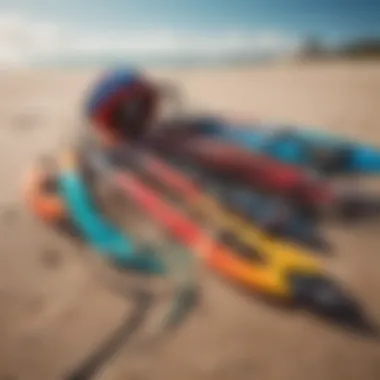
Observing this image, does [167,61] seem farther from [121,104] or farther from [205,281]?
[205,281]

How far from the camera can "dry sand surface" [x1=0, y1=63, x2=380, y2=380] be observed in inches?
25.1

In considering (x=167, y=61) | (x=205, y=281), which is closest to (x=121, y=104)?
(x=167, y=61)

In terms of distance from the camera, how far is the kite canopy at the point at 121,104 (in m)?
0.78

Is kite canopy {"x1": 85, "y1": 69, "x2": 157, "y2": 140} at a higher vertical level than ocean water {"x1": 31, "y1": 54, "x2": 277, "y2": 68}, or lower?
lower

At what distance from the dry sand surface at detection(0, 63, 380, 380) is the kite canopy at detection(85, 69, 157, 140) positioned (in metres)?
0.02

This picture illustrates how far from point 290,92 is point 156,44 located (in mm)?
152

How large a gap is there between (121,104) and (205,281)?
22 centimetres

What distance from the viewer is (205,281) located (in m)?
0.68

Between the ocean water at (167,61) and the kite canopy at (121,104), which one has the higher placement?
the ocean water at (167,61)

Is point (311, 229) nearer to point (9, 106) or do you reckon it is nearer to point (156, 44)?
point (156, 44)

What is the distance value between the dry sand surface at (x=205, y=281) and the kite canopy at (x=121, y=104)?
0.02 m

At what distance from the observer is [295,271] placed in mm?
653

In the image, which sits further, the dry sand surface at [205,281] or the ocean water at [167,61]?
the ocean water at [167,61]

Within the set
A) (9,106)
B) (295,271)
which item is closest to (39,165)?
(9,106)
